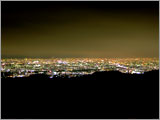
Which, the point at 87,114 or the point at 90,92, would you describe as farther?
the point at 90,92

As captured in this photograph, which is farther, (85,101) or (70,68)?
(70,68)

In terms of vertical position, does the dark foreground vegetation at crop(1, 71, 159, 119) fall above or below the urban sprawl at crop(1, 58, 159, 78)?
below

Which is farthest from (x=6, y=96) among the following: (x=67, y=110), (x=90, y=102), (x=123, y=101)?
(x=123, y=101)

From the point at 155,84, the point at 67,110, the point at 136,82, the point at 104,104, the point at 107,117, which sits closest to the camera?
the point at 107,117

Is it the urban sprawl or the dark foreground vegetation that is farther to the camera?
the urban sprawl

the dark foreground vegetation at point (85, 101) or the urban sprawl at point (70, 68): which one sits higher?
the urban sprawl at point (70, 68)

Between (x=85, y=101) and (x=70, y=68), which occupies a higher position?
(x=70, y=68)

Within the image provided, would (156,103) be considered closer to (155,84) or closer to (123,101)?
(123,101)

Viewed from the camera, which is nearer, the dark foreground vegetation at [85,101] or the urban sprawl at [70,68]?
the dark foreground vegetation at [85,101]
